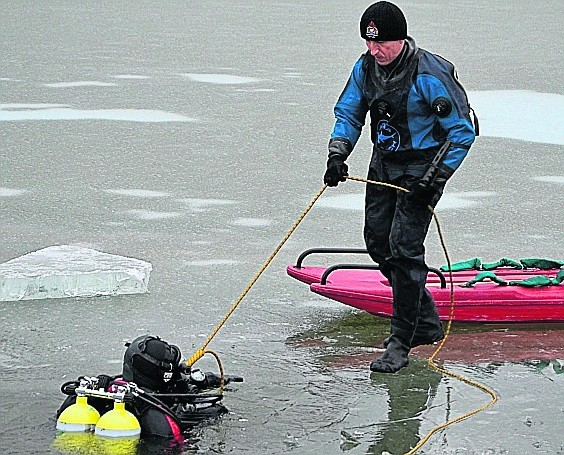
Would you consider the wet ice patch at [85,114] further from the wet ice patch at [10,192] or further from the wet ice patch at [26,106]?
the wet ice patch at [10,192]

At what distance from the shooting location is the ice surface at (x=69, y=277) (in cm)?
580

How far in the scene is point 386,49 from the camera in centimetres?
491

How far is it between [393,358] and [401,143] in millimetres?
864

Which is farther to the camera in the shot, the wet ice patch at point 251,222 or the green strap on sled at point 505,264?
the wet ice patch at point 251,222

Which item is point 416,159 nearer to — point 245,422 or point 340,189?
point 245,422

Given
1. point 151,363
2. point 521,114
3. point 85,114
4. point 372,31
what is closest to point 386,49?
point 372,31

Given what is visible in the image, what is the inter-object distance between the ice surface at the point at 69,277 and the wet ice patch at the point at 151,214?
1230mm

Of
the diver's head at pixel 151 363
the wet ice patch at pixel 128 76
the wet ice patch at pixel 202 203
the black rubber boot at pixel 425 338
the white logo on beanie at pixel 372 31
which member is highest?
the white logo on beanie at pixel 372 31

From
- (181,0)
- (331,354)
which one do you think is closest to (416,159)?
(331,354)

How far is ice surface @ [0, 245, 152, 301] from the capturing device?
5805mm

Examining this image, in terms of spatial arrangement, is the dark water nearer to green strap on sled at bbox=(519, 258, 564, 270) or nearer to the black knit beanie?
green strap on sled at bbox=(519, 258, 564, 270)

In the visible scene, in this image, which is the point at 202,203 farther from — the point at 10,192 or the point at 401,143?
the point at 401,143

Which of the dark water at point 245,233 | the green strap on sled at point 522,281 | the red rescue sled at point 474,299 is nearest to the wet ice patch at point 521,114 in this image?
the dark water at point 245,233

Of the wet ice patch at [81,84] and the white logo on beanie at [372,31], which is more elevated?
the white logo on beanie at [372,31]
